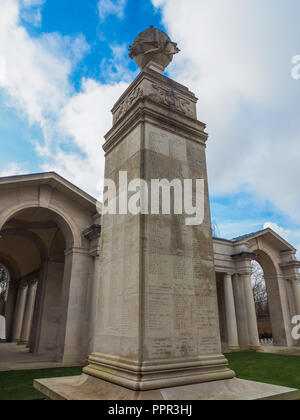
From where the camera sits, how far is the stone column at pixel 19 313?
1377 inches

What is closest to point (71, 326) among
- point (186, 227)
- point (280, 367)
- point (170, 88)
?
point (280, 367)

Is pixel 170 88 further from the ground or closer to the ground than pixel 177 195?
further from the ground

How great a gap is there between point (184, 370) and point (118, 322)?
1.68m

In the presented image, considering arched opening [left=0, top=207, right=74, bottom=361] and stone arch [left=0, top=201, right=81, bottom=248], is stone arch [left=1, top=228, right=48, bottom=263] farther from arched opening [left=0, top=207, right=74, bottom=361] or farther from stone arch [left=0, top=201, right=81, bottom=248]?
stone arch [left=0, top=201, right=81, bottom=248]

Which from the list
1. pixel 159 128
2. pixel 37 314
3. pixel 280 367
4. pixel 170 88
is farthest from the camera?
pixel 37 314

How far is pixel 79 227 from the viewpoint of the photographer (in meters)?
20.1

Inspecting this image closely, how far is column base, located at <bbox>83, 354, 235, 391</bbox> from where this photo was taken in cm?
537

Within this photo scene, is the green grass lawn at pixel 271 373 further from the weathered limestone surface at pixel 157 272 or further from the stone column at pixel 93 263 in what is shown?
the stone column at pixel 93 263

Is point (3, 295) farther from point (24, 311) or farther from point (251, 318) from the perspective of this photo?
point (251, 318)

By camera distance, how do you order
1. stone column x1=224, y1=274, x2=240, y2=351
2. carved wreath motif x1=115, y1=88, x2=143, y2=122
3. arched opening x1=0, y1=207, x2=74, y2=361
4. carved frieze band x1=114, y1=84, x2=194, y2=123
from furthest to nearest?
stone column x1=224, y1=274, x2=240, y2=351 < arched opening x1=0, y1=207, x2=74, y2=361 < carved wreath motif x1=115, y1=88, x2=143, y2=122 < carved frieze band x1=114, y1=84, x2=194, y2=123

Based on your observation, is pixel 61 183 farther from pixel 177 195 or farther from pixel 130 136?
pixel 177 195

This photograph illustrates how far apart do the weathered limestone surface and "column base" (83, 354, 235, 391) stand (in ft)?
0.06

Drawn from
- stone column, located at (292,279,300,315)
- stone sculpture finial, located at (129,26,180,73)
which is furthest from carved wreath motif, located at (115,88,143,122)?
stone column, located at (292,279,300,315)
